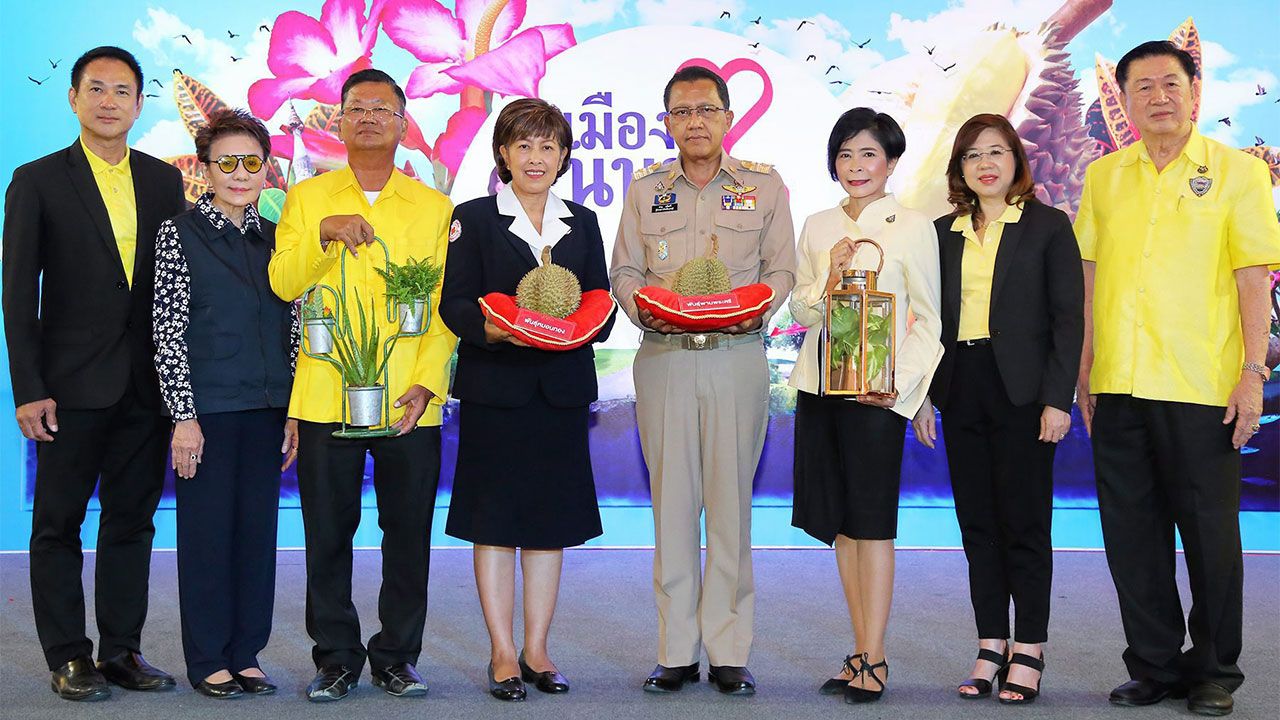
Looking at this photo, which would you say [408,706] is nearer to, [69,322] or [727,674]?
[727,674]

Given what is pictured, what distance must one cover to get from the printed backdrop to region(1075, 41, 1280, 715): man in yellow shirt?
107 inches

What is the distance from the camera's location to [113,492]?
3.37 metres

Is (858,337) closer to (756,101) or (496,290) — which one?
(496,290)

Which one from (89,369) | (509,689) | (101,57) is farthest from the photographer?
(101,57)

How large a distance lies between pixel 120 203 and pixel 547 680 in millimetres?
1923

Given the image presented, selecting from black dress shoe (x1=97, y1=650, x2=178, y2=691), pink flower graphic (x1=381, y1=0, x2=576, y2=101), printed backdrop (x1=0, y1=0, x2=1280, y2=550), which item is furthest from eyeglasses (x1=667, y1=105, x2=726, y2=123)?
pink flower graphic (x1=381, y1=0, x2=576, y2=101)

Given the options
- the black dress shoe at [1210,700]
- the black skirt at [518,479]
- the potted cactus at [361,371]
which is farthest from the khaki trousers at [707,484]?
the black dress shoe at [1210,700]

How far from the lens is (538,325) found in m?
2.92

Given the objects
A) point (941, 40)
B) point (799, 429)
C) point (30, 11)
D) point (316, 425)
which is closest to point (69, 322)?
point (316, 425)

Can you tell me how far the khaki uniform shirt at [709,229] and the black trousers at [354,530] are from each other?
0.78m

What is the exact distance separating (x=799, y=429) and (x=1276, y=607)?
8.40 ft

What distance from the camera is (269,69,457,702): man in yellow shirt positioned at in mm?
3191

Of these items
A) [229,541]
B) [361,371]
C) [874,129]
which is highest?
[874,129]

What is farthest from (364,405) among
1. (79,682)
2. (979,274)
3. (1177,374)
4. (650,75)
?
(650,75)
